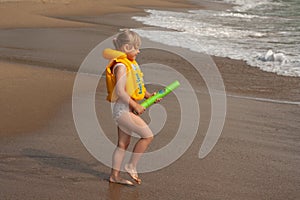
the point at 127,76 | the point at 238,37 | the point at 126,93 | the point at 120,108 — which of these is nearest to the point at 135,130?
the point at 120,108

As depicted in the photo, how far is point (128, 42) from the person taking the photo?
13.6 feet

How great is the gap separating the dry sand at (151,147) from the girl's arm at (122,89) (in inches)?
26.1

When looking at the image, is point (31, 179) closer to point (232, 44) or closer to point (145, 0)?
point (232, 44)

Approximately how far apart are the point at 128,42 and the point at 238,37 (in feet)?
43.0

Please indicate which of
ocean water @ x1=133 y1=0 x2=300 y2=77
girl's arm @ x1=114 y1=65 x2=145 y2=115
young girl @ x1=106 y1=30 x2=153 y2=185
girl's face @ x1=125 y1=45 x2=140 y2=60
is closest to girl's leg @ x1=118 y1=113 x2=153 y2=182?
young girl @ x1=106 y1=30 x2=153 y2=185

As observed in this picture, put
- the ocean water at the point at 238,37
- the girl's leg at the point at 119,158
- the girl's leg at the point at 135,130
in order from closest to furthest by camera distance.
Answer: the girl's leg at the point at 135,130, the girl's leg at the point at 119,158, the ocean water at the point at 238,37

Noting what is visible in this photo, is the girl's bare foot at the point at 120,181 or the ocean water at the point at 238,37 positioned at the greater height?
the girl's bare foot at the point at 120,181

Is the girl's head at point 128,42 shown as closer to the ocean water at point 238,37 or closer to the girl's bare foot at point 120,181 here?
the girl's bare foot at point 120,181

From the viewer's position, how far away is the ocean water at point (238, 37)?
1203 cm

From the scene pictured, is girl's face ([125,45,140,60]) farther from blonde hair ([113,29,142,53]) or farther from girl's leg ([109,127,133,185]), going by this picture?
girl's leg ([109,127,133,185])

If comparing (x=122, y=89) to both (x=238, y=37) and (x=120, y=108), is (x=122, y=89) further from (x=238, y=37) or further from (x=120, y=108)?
(x=238, y=37)

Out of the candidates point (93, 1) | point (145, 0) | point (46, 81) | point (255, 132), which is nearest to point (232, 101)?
point (255, 132)

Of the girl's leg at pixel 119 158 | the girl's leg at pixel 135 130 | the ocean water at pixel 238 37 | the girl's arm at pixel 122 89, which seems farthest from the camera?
the ocean water at pixel 238 37

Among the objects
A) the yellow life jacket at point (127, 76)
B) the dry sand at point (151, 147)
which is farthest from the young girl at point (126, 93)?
the dry sand at point (151, 147)
